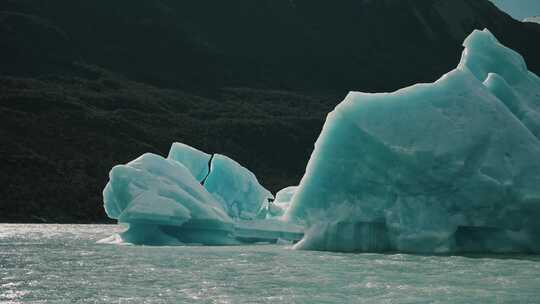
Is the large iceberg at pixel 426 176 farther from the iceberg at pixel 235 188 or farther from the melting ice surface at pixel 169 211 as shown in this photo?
the iceberg at pixel 235 188

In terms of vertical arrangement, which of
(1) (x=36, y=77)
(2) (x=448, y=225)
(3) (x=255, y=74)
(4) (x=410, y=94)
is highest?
(3) (x=255, y=74)

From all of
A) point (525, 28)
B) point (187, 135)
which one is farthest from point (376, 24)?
point (187, 135)

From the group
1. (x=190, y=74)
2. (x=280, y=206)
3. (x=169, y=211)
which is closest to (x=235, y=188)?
(x=280, y=206)

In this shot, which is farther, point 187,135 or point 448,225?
point 187,135

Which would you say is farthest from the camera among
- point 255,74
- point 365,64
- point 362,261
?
point 365,64

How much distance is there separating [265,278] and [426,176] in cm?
576

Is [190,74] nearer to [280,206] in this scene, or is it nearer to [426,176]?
[280,206]

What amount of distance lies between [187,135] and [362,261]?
64.1 meters

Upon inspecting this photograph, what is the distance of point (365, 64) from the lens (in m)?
122

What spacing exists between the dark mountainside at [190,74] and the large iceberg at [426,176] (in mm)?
36809

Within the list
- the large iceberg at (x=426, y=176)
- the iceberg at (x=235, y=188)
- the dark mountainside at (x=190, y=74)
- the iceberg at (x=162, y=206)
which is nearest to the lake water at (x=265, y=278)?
the large iceberg at (x=426, y=176)

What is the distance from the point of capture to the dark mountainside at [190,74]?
206 feet

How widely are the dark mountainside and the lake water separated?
3682 cm

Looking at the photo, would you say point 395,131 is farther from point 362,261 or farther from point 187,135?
point 187,135
